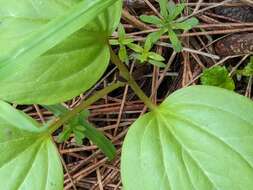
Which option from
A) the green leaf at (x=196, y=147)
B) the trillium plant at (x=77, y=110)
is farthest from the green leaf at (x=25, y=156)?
the green leaf at (x=196, y=147)

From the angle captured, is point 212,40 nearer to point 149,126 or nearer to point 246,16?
point 246,16

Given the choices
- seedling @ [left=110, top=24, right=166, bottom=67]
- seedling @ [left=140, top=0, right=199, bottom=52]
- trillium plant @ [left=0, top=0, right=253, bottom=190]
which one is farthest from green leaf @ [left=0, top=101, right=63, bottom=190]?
seedling @ [left=140, top=0, right=199, bottom=52]

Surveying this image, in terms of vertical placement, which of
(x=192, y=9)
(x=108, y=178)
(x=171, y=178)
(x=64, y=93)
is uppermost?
(x=192, y=9)

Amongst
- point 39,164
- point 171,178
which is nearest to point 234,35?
point 171,178

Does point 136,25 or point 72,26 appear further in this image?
point 136,25

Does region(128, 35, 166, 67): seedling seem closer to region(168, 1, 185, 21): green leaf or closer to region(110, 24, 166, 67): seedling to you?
region(110, 24, 166, 67): seedling

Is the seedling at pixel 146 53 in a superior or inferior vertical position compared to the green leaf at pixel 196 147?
superior

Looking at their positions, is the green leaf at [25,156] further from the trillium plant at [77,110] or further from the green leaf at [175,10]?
the green leaf at [175,10]

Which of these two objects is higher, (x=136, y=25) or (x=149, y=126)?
(x=136, y=25)
